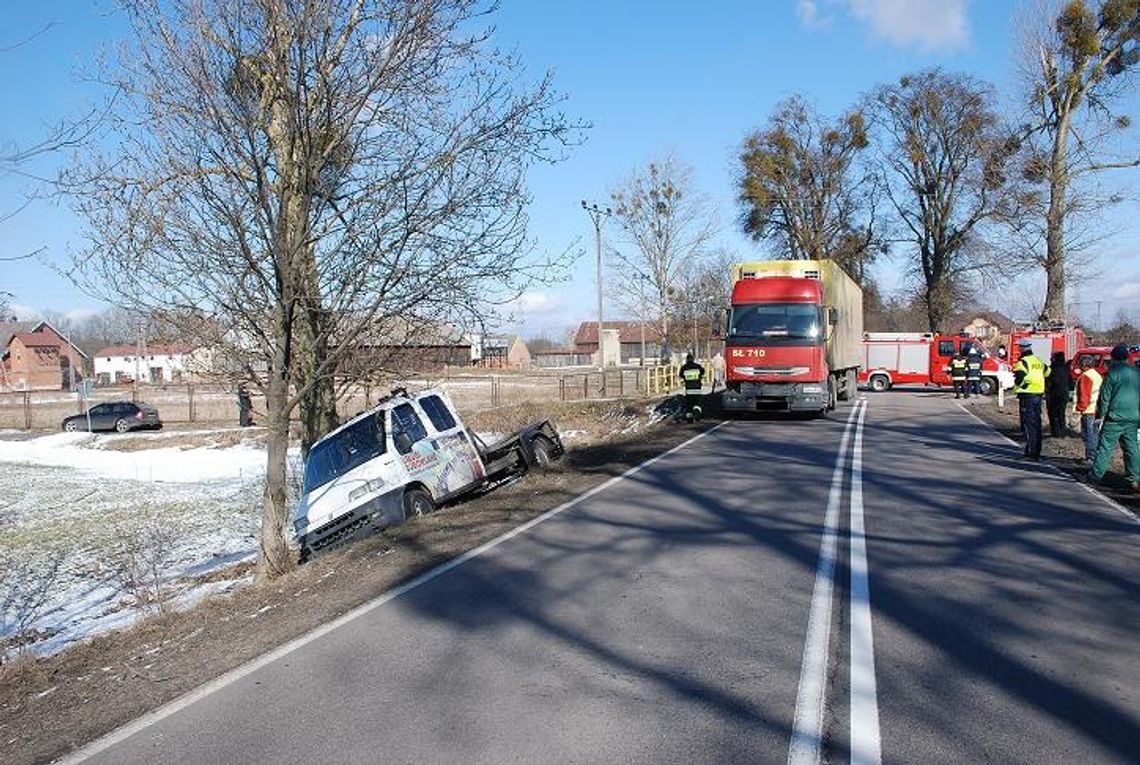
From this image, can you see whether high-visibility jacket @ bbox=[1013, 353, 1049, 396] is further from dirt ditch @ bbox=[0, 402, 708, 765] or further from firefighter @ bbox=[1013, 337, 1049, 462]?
dirt ditch @ bbox=[0, 402, 708, 765]

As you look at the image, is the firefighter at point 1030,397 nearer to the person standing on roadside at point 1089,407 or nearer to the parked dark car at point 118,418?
the person standing on roadside at point 1089,407

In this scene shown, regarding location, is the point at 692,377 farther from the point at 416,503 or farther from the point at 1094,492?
the point at 1094,492

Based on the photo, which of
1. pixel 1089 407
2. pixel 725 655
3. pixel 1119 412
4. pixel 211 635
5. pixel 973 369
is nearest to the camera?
pixel 725 655

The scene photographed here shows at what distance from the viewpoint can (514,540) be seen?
31.2ft

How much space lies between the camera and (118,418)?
43.9 metres

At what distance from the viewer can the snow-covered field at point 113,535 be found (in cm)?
1162

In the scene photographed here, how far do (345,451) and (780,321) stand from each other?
43.2 ft

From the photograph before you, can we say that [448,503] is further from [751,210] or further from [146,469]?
[751,210]

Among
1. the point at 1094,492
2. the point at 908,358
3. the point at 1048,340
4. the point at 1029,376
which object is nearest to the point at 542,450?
the point at 1029,376

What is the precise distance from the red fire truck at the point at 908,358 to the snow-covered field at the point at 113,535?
1032 inches

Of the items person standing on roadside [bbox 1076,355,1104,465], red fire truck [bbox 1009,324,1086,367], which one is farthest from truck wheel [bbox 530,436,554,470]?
red fire truck [bbox 1009,324,1086,367]

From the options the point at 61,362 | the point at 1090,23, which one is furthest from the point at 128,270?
the point at 61,362

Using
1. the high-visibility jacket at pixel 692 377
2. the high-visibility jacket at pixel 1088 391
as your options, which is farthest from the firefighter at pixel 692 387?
the high-visibility jacket at pixel 1088 391

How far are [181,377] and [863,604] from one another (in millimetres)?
11496
